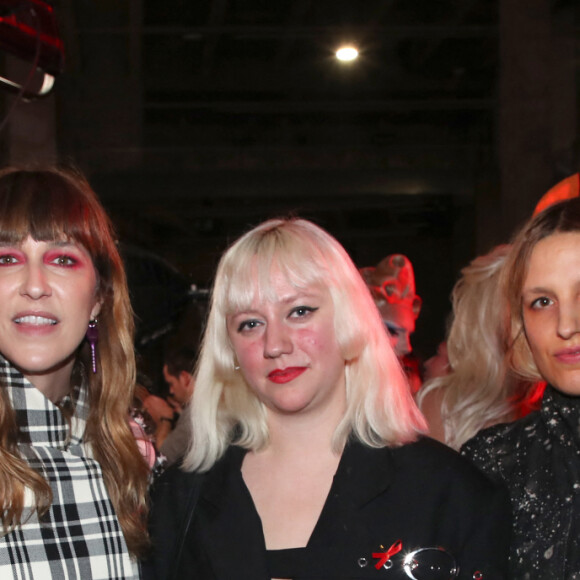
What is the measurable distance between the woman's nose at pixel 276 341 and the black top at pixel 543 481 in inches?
22.4

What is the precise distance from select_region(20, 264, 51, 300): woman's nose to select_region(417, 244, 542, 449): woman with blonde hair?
1.37 meters

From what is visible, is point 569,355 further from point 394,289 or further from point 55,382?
point 394,289

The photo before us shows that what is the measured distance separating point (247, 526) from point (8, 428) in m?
0.60

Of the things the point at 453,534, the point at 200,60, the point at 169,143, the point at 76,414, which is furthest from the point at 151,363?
the point at 453,534

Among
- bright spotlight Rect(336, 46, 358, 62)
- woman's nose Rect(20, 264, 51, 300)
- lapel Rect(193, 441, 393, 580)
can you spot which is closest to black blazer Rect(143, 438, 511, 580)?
lapel Rect(193, 441, 393, 580)

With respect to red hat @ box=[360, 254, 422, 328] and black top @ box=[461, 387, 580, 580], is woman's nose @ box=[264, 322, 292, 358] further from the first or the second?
red hat @ box=[360, 254, 422, 328]

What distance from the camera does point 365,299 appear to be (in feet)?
7.33

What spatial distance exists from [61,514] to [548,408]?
117 centimetres

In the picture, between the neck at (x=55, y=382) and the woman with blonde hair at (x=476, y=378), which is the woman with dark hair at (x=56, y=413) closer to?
the neck at (x=55, y=382)

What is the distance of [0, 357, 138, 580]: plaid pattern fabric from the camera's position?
75.6 inches

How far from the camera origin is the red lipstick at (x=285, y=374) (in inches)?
82.8

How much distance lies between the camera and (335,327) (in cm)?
218

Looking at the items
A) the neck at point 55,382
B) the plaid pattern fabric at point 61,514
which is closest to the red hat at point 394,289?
the neck at point 55,382

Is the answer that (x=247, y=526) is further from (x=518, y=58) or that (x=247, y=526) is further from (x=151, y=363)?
(x=518, y=58)
